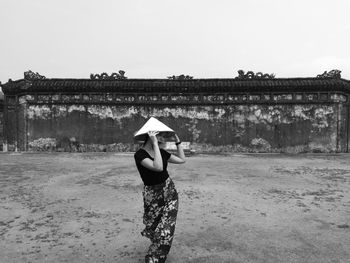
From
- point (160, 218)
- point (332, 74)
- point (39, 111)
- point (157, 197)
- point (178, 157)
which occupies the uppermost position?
point (332, 74)

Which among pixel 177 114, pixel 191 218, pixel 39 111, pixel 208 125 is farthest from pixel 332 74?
pixel 39 111

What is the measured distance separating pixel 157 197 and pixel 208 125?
11.8 meters

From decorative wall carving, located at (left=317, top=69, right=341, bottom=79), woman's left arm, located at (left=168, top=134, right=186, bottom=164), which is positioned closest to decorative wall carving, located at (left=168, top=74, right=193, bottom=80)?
decorative wall carving, located at (left=317, top=69, right=341, bottom=79)

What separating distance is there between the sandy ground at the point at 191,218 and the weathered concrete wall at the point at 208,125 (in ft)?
22.1

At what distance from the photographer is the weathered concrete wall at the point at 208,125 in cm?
1420

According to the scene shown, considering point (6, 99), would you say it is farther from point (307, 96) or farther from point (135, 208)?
point (307, 96)

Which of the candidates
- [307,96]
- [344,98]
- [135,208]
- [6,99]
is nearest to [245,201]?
[135,208]

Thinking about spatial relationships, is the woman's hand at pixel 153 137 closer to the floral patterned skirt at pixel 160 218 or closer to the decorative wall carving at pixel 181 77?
the floral patterned skirt at pixel 160 218

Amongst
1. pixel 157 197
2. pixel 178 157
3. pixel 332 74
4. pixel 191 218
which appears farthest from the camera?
pixel 332 74

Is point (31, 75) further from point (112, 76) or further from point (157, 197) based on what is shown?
point (157, 197)

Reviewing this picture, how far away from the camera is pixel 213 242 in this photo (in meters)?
3.41

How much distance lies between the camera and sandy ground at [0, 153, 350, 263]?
124 inches

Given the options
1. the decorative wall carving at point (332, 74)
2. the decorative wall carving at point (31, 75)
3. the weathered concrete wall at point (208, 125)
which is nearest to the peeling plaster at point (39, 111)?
the weathered concrete wall at point (208, 125)

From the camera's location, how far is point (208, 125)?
14547mm
